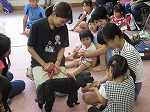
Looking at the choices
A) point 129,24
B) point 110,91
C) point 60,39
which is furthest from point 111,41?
point 129,24

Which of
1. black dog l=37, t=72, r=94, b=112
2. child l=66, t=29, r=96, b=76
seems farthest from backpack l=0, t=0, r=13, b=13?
black dog l=37, t=72, r=94, b=112

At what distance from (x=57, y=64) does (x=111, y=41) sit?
56cm

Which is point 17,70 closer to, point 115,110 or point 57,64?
point 57,64

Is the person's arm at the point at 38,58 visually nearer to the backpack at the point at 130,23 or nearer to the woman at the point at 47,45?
the woman at the point at 47,45

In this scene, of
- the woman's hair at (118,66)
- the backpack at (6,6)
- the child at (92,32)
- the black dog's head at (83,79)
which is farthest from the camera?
the backpack at (6,6)

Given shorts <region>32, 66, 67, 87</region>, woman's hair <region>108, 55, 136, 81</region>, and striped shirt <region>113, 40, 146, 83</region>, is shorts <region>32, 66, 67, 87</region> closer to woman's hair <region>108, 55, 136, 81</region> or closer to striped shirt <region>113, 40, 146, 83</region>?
striped shirt <region>113, 40, 146, 83</region>

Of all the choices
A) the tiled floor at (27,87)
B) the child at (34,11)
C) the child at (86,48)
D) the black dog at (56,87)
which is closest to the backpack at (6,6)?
the tiled floor at (27,87)

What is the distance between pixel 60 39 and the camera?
A: 1.91 m

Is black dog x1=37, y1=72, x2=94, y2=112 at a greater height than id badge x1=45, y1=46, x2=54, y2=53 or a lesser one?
lesser

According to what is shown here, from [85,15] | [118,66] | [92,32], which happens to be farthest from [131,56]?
[85,15]

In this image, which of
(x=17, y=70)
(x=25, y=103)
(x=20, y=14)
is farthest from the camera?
(x=20, y=14)

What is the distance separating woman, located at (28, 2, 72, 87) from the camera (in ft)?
5.94

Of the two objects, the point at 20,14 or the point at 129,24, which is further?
the point at 20,14

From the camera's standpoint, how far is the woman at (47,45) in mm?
1811
